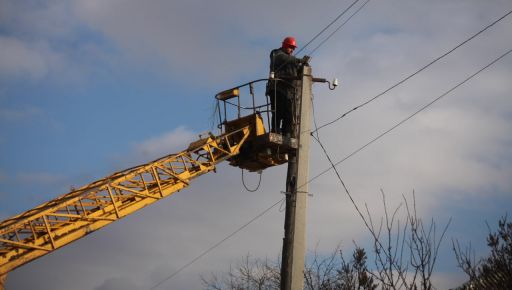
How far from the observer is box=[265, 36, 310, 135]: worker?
1234cm

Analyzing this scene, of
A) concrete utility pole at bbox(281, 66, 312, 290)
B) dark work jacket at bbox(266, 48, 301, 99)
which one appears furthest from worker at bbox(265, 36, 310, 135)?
concrete utility pole at bbox(281, 66, 312, 290)

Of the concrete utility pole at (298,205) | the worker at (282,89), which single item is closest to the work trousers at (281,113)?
the worker at (282,89)

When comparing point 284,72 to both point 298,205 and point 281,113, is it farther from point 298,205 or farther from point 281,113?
point 298,205

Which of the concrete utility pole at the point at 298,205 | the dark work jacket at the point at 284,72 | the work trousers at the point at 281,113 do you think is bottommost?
the concrete utility pole at the point at 298,205

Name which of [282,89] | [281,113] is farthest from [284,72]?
[281,113]

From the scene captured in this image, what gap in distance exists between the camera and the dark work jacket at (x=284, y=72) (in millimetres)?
12289

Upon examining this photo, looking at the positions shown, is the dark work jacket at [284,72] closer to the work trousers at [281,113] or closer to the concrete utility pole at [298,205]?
the work trousers at [281,113]

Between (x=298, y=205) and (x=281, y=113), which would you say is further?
(x=281, y=113)

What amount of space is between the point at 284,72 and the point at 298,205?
401 centimetres

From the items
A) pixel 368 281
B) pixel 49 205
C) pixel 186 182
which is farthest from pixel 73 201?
pixel 368 281

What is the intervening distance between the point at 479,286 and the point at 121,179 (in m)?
8.58

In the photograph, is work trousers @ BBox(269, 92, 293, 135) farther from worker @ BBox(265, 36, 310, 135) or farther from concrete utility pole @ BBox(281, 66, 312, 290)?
concrete utility pole @ BBox(281, 66, 312, 290)

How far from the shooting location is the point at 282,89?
1255 centimetres

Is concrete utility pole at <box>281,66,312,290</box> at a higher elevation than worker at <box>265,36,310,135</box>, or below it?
below
